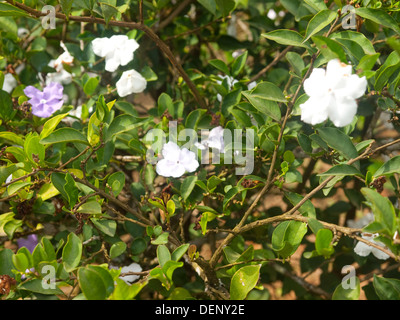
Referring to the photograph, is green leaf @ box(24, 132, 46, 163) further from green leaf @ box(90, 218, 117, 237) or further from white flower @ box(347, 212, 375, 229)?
white flower @ box(347, 212, 375, 229)

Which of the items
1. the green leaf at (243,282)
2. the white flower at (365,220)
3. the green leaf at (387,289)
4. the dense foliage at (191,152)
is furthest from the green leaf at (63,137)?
the white flower at (365,220)

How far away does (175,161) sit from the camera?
117 cm

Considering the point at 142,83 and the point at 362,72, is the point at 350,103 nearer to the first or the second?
the point at 362,72

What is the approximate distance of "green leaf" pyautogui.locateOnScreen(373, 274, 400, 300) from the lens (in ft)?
3.00

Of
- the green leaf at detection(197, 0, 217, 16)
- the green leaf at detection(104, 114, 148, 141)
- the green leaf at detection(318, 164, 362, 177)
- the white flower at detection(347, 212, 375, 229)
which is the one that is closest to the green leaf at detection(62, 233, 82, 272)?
the green leaf at detection(104, 114, 148, 141)

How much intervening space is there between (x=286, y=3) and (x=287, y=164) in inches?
22.1

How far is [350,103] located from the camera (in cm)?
87

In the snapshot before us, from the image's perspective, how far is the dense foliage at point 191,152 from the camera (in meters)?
0.94

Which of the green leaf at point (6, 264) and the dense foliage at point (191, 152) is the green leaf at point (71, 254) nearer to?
the dense foliage at point (191, 152)

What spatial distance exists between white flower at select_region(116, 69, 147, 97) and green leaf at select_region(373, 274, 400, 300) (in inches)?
30.5

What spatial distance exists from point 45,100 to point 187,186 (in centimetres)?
47

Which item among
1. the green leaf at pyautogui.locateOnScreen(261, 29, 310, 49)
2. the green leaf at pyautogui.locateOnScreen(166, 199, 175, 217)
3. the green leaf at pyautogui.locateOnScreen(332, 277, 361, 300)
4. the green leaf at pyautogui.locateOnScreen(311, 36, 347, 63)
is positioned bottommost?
the green leaf at pyautogui.locateOnScreen(332, 277, 361, 300)

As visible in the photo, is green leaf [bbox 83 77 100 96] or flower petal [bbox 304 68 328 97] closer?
flower petal [bbox 304 68 328 97]
